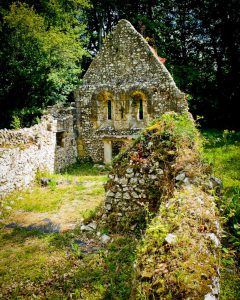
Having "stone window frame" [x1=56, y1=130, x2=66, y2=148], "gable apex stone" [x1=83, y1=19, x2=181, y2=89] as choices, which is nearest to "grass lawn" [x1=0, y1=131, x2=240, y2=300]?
"stone window frame" [x1=56, y1=130, x2=66, y2=148]

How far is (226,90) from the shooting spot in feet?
66.6

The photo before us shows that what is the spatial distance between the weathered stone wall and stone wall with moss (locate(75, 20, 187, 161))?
1.30 m

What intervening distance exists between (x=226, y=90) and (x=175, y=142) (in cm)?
1676

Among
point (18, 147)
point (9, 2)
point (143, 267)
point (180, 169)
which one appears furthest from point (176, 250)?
point (9, 2)

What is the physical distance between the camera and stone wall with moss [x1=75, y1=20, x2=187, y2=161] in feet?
45.7

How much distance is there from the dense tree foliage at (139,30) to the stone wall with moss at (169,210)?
10.5 metres

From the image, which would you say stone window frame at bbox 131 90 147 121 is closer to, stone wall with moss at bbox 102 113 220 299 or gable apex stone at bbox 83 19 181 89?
gable apex stone at bbox 83 19 181 89

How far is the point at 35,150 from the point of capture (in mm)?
10805

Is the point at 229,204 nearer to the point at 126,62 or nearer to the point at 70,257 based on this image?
the point at 70,257

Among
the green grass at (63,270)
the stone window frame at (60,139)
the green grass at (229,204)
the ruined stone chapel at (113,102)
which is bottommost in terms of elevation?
the green grass at (63,270)

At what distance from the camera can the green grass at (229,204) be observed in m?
4.21

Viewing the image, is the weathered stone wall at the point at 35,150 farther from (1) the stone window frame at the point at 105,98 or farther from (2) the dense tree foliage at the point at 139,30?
(2) the dense tree foliage at the point at 139,30

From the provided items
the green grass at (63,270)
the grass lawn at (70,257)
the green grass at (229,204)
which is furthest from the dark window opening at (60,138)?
the green grass at (63,270)

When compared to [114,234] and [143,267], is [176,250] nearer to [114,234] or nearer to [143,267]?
[143,267]
